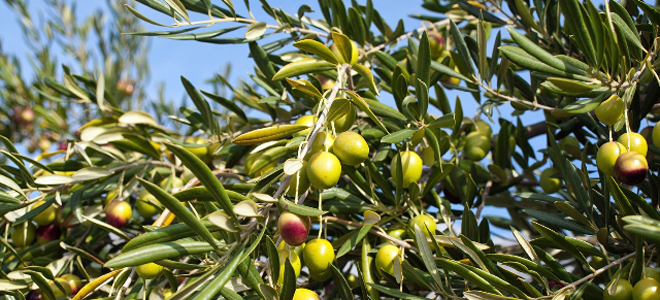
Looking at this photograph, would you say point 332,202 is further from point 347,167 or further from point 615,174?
point 615,174

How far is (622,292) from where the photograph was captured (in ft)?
2.83

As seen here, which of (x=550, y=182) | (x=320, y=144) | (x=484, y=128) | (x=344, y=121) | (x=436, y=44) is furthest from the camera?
(x=436, y=44)

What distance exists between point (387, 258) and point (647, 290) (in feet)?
1.62

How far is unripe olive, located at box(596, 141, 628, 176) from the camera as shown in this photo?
0.95 m

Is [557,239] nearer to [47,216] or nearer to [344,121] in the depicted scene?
[344,121]

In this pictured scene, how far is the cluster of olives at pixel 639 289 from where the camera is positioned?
809 millimetres

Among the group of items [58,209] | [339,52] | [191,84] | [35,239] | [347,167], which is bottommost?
[35,239]

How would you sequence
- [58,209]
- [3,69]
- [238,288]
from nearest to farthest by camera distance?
1. [238,288]
2. [58,209]
3. [3,69]

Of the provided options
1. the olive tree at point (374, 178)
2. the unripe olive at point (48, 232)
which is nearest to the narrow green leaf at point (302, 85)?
the olive tree at point (374, 178)

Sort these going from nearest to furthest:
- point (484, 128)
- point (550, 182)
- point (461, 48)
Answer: point (461, 48) → point (550, 182) → point (484, 128)

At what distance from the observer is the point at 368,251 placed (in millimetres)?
1153

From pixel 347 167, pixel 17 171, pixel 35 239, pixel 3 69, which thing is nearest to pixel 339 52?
pixel 347 167

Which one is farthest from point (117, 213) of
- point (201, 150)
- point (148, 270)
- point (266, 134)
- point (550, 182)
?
point (550, 182)

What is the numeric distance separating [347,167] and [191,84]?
1.98ft
